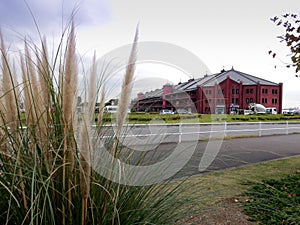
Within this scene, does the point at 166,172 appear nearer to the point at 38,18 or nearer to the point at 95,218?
the point at 95,218

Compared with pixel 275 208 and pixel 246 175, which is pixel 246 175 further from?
pixel 275 208

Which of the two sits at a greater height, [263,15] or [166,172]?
[263,15]

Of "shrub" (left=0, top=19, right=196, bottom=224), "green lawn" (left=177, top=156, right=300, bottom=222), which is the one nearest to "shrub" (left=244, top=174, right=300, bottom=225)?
"green lawn" (left=177, top=156, right=300, bottom=222)

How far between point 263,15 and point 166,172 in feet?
12.4

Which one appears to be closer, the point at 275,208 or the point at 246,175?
the point at 275,208

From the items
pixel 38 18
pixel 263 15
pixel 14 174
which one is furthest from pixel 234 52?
pixel 14 174

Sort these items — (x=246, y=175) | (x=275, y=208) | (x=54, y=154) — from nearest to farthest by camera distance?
(x=54, y=154) < (x=275, y=208) < (x=246, y=175)

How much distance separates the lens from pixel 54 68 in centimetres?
134

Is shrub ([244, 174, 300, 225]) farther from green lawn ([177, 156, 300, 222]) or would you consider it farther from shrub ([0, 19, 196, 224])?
shrub ([0, 19, 196, 224])

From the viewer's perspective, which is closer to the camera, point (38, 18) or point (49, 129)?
point (49, 129)

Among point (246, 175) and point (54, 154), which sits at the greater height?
point (54, 154)

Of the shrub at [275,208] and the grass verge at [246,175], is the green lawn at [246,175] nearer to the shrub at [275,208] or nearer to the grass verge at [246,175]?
the grass verge at [246,175]

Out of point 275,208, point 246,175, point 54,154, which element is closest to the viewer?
point 54,154

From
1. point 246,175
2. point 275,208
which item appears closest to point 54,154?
point 275,208
